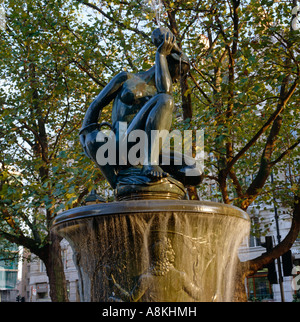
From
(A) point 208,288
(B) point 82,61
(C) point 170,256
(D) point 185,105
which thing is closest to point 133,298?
(C) point 170,256

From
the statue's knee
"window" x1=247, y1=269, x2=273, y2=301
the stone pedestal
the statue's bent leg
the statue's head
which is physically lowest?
"window" x1=247, y1=269, x2=273, y2=301

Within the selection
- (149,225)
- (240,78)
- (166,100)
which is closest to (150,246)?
(149,225)

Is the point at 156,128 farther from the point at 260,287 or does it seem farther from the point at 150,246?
the point at 260,287

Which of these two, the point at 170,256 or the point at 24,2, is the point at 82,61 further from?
the point at 170,256

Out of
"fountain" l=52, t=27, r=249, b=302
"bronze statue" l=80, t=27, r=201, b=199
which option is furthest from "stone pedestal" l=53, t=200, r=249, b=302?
"bronze statue" l=80, t=27, r=201, b=199

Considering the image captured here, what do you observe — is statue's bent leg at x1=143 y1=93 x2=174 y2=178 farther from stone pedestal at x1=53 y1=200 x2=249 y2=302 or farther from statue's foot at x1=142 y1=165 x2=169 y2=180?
stone pedestal at x1=53 y1=200 x2=249 y2=302

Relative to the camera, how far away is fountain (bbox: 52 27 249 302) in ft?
10.7

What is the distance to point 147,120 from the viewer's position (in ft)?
12.4

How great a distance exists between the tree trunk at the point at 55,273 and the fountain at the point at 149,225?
879 cm

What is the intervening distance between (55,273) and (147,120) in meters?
10.2

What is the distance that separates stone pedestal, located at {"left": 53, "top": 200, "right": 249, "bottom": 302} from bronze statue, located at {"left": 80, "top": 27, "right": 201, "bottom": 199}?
1.66 ft

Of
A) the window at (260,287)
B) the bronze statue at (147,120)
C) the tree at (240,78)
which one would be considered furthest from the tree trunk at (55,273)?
the window at (260,287)

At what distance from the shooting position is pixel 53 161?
10883mm

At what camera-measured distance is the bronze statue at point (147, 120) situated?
3734 mm
